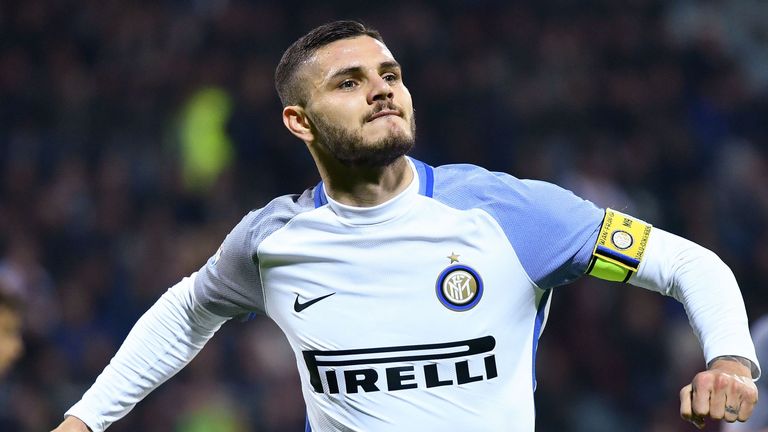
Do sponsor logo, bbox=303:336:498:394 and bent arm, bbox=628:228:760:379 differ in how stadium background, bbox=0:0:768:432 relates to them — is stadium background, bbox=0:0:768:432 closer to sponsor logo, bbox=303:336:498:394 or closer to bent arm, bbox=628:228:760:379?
sponsor logo, bbox=303:336:498:394

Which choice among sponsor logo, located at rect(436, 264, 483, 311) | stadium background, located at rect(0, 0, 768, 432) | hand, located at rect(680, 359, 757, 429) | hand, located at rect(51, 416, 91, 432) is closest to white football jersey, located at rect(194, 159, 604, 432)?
sponsor logo, located at rect(436, 264, 483, 311)

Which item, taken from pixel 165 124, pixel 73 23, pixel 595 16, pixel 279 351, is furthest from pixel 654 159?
pixel 73 23

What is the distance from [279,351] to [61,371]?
54.2 inches

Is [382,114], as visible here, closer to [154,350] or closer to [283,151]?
[154,350]

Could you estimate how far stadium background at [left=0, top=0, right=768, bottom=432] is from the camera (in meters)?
7.18

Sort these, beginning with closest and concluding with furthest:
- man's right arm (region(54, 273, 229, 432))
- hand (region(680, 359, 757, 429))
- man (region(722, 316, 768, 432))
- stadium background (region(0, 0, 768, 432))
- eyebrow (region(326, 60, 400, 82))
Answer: hand (region(680, 359, 757, 429)) < eyebrow (region(326, 60, 400, 82)) < man's right arm (region(54, 273, 229, 432)) < man (region(722, 316, 768, 432)) < stadium background (region(0, 0, 768, 432))

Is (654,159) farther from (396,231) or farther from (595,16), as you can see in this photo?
(396,231)

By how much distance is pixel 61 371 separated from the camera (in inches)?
284

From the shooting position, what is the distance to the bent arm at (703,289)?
2.53m

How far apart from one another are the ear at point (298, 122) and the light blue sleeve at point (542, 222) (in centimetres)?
46

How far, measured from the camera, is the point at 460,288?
2846mm

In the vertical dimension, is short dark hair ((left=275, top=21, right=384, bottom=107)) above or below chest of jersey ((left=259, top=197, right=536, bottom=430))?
above

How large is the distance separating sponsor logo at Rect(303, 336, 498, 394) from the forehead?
2.40 feet

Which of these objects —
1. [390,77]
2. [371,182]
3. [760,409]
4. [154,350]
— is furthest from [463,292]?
[760,409]
